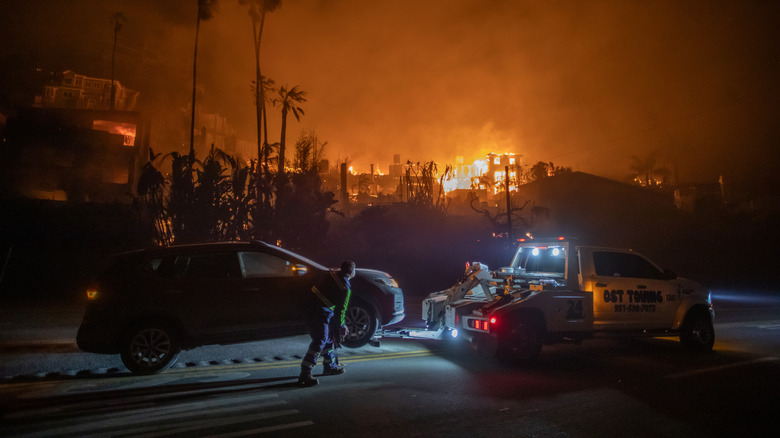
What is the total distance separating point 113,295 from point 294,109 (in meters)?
29.3

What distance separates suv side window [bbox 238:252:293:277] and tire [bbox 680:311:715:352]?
295 inches

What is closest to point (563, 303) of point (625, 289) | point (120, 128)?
point (625, 289)

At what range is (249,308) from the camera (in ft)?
22.9

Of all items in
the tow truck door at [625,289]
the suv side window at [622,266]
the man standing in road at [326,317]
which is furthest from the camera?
the suv side window at [622,266]

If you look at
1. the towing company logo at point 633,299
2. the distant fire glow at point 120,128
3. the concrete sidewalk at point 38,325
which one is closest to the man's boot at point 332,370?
the towing company logo at point 633,299

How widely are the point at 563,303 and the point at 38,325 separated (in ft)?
41.1

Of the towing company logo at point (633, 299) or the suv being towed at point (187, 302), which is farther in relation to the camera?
the towing company logo at point (633, 299)

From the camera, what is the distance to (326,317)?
242 inches

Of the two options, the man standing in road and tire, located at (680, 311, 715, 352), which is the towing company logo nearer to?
tire, located at (680, 311, 715, 352)

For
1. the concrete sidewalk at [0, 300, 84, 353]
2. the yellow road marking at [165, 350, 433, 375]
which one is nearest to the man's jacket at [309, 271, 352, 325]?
the yellow road marking at [165, 350, 433, 375]

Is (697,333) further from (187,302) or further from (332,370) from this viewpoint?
(187,302)

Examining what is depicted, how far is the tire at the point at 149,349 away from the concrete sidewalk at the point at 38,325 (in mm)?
3110

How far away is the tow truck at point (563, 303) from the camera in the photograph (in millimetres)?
7148

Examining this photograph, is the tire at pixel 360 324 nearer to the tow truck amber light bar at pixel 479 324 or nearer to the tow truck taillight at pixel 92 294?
the tow truck amber light bar at pixel 479 324
